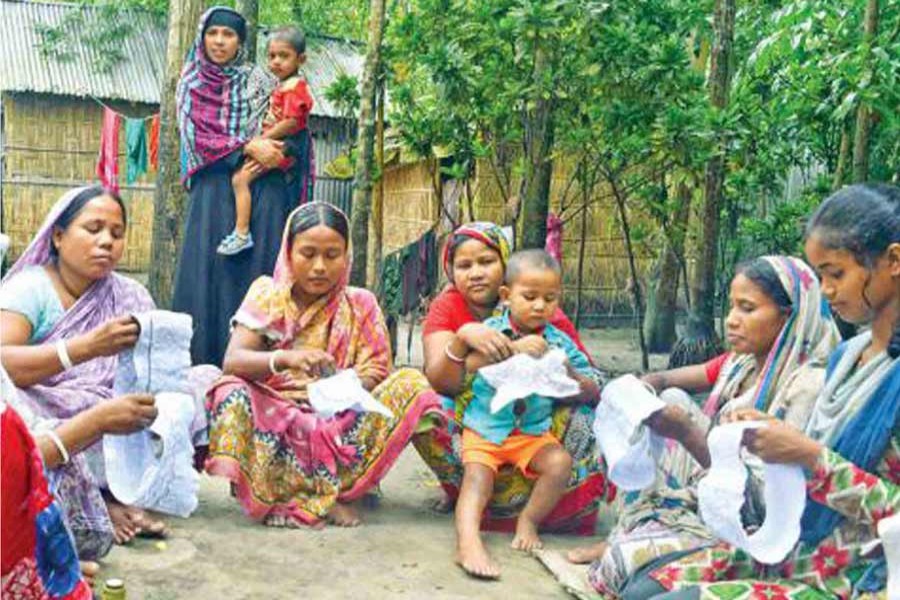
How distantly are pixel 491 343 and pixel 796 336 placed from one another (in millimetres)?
1180

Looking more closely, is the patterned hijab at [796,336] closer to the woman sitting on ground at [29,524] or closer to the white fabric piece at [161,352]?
the white fabric piece at [161,352]

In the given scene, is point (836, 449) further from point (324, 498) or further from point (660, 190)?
point (660, 190)

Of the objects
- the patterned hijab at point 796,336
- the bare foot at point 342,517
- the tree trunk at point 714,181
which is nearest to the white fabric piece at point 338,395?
the bare foot at point 342,517

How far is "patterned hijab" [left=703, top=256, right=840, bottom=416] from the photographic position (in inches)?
125

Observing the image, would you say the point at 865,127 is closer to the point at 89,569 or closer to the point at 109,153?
the point at 89,569

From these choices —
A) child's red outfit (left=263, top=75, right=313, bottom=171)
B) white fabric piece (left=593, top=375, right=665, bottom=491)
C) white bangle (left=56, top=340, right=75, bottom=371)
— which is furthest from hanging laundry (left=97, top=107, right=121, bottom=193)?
white fabric piece (left=593, top=375, right=665, bottom=491)

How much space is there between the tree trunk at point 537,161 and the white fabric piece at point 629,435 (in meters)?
3.24

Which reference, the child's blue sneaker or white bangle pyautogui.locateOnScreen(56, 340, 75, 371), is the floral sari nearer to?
white bangle pyautogui.locateOnScreen(56, 340, 75, 371)

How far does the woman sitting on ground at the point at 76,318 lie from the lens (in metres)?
3.42

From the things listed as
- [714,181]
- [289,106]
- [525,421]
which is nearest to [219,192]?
[289,106]

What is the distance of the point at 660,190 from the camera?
8.16 metres

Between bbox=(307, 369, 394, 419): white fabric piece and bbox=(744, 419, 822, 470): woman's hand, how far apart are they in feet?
5.31

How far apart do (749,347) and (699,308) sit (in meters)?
4.76

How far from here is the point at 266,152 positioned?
572 centimetres
